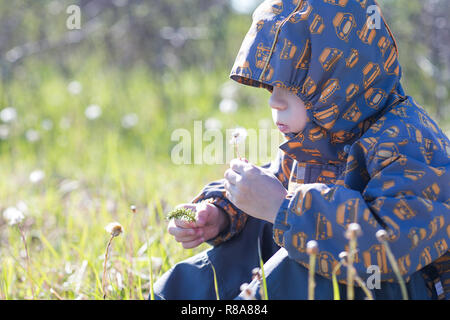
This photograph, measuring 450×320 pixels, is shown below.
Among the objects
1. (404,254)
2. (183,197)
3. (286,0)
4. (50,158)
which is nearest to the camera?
(404,254)

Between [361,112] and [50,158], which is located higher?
[361,112]

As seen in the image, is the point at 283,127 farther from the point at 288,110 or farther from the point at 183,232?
the point at 183,232

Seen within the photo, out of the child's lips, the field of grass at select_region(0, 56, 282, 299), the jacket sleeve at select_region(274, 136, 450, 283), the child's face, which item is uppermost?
the child's face

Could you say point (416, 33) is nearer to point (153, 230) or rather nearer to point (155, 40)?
point (155, 40)

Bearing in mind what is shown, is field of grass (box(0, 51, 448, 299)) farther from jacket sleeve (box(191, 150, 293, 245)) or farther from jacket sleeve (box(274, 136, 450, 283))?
jacket sleeve (box(274, 136, 450, 283))

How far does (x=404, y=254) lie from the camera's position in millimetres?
1122

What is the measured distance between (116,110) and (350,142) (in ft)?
8.44

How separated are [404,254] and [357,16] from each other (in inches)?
22.8

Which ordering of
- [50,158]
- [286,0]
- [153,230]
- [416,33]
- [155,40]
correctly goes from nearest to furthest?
[286,0], [153,230], [50,158], [416,33], [155,40]

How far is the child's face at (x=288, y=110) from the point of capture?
4.50ft

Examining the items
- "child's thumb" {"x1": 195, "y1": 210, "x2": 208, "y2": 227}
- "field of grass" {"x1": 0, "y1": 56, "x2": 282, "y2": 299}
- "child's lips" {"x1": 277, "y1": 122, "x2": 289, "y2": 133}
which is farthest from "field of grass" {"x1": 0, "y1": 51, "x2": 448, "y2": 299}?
"child's lips" {"x1": 277, "y1": 122, "x2": 289, "y2": 133}

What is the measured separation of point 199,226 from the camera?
60.4 inches

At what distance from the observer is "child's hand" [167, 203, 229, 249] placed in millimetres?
1523
